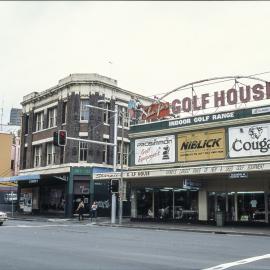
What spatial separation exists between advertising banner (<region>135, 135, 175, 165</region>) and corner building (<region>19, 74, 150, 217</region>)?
587 centimetres

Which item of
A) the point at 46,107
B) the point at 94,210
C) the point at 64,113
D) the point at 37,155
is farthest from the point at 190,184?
the point at 37,155

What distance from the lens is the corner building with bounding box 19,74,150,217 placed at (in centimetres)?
4022

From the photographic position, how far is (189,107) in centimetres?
3266

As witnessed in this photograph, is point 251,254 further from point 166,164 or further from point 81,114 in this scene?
point 81,114

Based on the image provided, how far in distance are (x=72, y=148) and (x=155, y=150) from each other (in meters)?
9.76

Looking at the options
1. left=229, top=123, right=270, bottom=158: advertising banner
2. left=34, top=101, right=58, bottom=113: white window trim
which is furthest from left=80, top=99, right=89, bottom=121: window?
left=229, top=123, right=270, bottom=158: advertising banner

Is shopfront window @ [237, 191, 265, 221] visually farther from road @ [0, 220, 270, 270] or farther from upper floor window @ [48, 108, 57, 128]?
upper floor window @ [48, 108, 57, 128]

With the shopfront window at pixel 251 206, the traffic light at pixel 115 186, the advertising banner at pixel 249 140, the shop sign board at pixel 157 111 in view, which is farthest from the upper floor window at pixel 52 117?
the shopfront window at pixel 251 206

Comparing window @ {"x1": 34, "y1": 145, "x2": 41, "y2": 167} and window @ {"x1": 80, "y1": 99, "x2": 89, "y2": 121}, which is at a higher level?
window @ {"x1": 80, "y1": 99, "x2": 89, "y2": 121}

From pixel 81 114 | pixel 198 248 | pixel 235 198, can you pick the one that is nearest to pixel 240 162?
pixel 235 198

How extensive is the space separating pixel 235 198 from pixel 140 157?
8.17 metres

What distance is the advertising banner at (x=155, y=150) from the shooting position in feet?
108

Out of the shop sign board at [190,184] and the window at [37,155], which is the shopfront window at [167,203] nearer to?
the shop sign board at [190,184]

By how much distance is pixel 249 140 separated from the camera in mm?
28891
